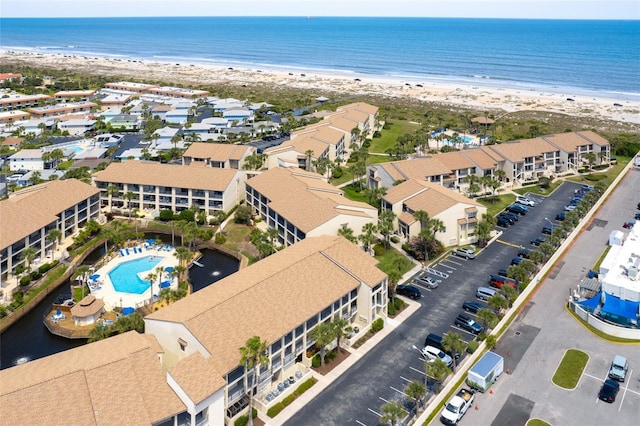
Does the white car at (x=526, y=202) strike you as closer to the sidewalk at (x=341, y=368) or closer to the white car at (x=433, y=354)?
the sidewalk at (x=341, y=368)

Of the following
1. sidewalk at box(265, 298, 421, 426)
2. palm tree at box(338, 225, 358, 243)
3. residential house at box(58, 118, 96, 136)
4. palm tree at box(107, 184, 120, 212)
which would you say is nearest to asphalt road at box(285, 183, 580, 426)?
sidewalk at box(265, 298, 421, 426)

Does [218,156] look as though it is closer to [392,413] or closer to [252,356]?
[252,356]

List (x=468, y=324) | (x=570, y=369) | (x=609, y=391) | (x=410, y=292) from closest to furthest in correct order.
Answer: (x=609, y=391), (x=570, y=369), (x=468, y=324), (x=410, y=292)

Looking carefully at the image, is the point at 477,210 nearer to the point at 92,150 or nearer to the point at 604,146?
the point at 604,146

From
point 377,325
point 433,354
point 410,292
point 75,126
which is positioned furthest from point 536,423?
point 75,126

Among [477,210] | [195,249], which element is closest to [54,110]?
[195,249]

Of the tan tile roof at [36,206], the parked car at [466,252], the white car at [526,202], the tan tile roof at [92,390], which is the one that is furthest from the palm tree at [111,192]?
the white car at [526,202]

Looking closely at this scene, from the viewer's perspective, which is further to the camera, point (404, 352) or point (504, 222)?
point (504, 222)
